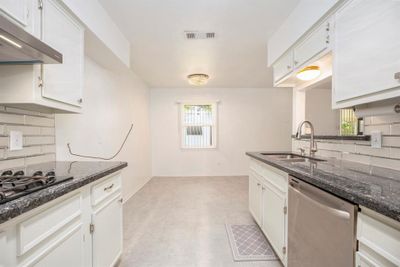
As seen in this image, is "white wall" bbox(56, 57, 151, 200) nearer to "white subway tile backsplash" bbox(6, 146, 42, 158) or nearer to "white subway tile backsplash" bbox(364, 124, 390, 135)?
"white subway tile backsplash" bbox(6, 146, 42, 158)

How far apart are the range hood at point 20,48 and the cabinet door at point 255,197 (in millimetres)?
2142

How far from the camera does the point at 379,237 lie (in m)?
0.76

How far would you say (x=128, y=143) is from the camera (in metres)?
3.64

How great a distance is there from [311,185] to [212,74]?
3.37m

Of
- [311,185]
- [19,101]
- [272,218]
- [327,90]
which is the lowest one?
[272,218]

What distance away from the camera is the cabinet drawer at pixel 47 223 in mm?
765

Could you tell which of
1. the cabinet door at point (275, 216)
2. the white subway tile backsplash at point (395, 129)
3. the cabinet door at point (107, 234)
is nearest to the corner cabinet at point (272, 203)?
the cabinet door at point (275, 216)

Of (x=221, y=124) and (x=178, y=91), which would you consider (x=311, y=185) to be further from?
(x=178, y=91)

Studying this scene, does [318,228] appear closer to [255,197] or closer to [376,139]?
[376,139]

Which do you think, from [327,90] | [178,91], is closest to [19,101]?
[178,91]

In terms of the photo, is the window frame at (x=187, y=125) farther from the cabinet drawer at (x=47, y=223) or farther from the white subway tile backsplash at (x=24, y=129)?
the cabinet drawer at (x=47, y=223)

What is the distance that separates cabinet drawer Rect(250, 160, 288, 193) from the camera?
157cm

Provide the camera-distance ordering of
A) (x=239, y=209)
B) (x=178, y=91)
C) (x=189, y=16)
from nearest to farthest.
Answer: (x=189, y=16)
(x=239, y=209)
(x=178, y=91)

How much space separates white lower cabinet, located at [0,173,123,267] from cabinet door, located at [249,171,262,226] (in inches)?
57.5
